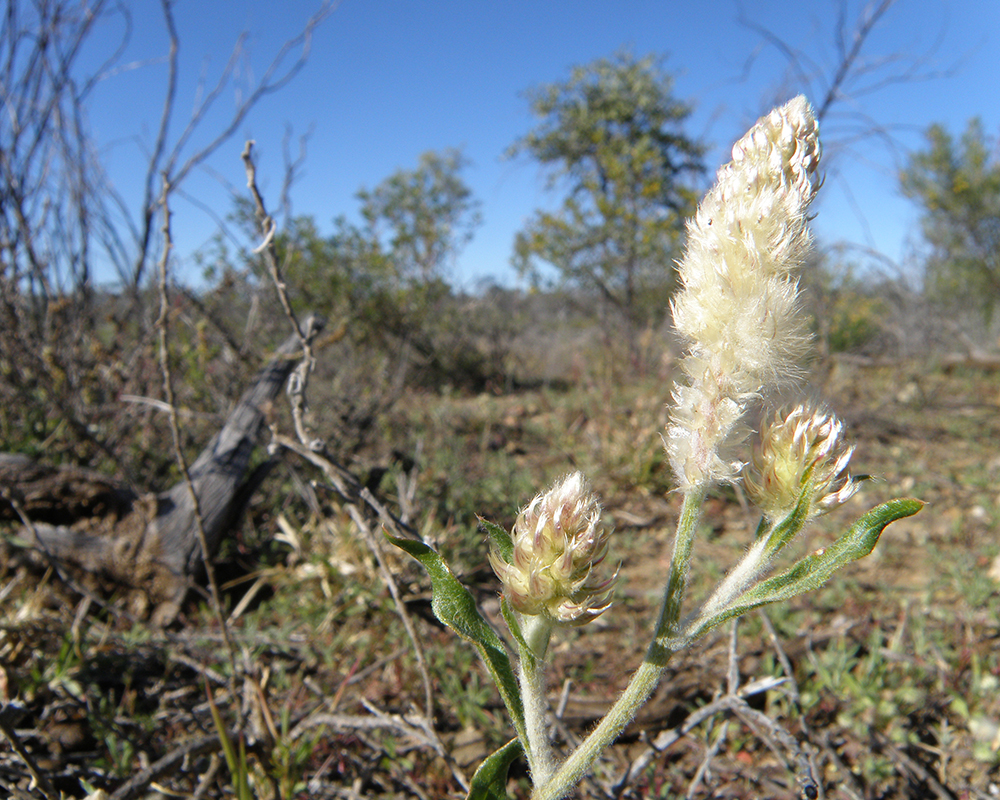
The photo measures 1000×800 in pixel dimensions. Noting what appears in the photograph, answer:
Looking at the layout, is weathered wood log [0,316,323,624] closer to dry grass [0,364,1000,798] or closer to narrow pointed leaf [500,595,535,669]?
dry grass [0,364,1000,798]

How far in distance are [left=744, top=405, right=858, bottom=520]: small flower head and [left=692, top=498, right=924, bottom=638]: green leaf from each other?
0.13 feet

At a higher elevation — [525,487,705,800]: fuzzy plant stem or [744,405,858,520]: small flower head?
[744,405,858,520]: small flower head

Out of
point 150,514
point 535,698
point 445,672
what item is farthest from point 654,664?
point 150,514

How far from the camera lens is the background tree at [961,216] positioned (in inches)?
526

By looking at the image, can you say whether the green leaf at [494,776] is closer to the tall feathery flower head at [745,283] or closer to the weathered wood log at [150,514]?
the tall feathery flower head at [745,283]

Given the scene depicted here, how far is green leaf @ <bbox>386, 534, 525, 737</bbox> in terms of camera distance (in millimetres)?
708

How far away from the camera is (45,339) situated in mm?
→ 3223

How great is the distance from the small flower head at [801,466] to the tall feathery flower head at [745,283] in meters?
0.06

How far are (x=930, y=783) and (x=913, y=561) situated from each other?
1.84m

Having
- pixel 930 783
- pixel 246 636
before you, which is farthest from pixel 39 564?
pixel 930 783

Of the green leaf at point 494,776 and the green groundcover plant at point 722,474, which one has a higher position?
the green groundcover plant at point 722,474

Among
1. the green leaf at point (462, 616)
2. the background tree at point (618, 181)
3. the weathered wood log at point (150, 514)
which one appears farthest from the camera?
the background tree at point (618, 181)

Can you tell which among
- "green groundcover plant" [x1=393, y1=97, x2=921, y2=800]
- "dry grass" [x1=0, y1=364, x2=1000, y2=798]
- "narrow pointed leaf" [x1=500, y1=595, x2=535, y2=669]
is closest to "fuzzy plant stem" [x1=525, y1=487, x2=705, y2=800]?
"green groundcover plant" [x1=393, y1=97, x2=921, y2=800]

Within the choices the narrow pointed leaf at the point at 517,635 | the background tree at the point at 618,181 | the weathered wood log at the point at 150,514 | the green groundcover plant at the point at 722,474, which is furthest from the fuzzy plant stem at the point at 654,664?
the background tree at the point at 618,181
